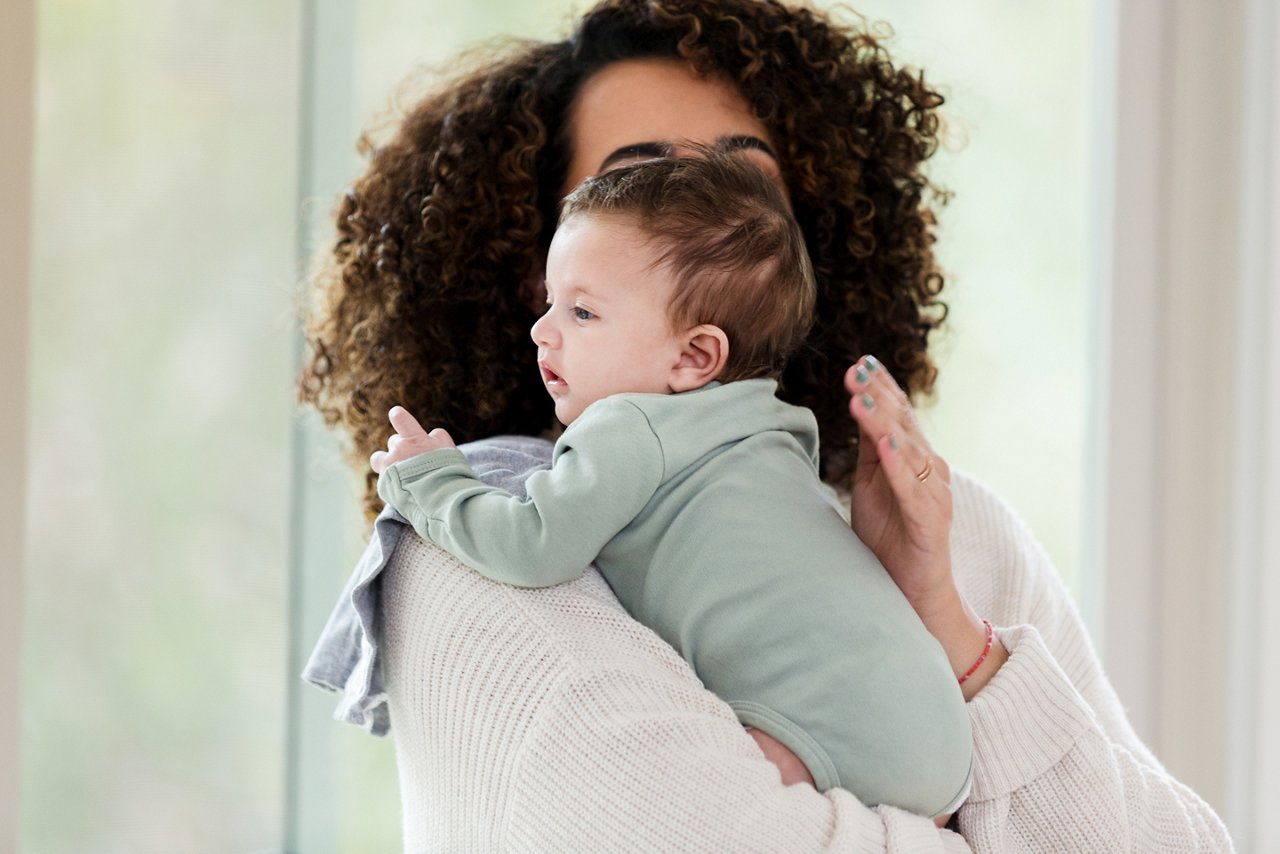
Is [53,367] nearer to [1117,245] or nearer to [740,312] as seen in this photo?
[740,312]

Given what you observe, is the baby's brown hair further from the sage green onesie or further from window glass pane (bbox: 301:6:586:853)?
window glass pane (bbox: 301:6:586:853)

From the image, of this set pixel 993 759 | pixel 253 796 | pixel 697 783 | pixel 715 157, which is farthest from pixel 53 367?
pixel 993 759

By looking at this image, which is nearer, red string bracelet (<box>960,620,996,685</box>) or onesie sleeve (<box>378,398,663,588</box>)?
onesie sleeve (<box>378,398,663,588</box>)

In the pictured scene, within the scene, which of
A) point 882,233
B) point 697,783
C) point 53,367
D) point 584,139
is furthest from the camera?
point 53,367

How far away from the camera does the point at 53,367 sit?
1.97 m

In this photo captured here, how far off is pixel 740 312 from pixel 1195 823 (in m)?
0.68

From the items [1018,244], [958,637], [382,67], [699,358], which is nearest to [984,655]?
[958,637]

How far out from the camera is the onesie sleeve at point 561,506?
1.03 meters

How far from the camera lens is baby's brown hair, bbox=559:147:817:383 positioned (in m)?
1.13

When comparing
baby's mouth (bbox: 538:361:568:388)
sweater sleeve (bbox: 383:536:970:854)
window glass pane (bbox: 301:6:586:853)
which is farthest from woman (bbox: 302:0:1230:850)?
window glass pane (bbox: 301:6:586:853)

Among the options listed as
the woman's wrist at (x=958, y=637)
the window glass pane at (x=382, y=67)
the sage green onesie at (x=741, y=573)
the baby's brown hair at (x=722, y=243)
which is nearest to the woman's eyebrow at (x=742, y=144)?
the baby's brown hair at (x=722, y=243)

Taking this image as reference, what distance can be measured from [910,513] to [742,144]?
0.58 meters

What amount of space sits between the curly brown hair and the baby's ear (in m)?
0.51

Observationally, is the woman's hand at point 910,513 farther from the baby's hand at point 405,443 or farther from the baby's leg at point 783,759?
the baby's hand at point 405,443
